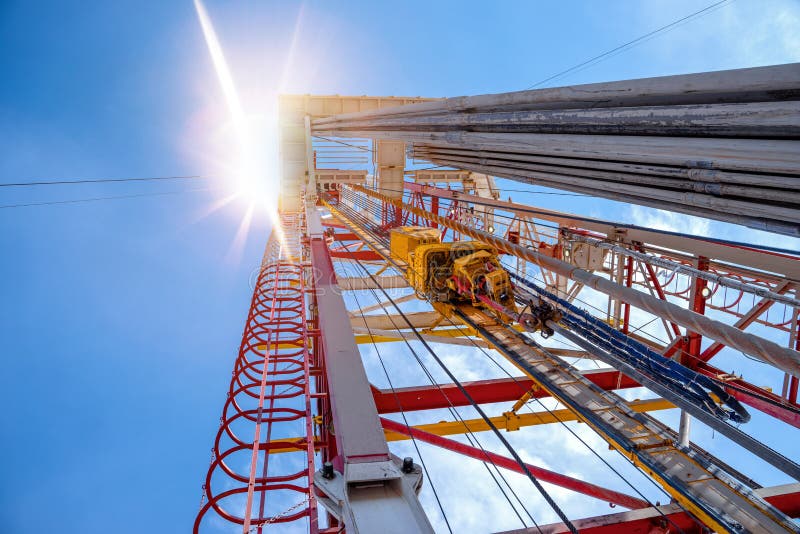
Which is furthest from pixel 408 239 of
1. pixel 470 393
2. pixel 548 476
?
pixel 548 476

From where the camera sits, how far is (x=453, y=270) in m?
8.23

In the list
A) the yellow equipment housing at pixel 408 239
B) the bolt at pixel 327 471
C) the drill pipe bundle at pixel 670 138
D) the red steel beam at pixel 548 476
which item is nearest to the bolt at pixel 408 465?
the bolt at pixel 327 471

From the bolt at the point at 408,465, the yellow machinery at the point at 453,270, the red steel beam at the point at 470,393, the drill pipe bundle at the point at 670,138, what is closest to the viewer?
the drill pipe bundle at the point at 670,138

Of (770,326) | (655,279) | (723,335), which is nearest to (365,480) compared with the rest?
(723,335)

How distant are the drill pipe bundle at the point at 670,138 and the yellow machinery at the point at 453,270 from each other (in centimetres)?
257

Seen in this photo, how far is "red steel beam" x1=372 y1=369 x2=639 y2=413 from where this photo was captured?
9227 millimetres

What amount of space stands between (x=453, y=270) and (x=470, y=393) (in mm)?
2771

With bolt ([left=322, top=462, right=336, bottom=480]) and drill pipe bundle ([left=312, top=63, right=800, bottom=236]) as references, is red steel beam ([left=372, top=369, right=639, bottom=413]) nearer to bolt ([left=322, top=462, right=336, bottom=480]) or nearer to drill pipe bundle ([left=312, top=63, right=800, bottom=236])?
bolt ([left=322, top=462, right=336, bottom=480])

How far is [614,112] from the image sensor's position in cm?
319

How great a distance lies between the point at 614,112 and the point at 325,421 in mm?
5544

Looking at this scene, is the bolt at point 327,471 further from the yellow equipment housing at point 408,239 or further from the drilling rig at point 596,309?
the yellow equipment housing at point 408,239

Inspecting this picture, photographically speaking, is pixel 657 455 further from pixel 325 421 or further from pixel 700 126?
pixel 325 421

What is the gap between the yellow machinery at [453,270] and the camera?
725cm

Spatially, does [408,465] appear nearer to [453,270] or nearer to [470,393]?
[453,270]
